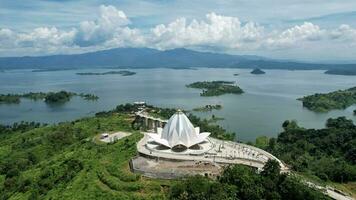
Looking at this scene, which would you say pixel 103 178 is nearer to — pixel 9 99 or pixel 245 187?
pixel 245 187

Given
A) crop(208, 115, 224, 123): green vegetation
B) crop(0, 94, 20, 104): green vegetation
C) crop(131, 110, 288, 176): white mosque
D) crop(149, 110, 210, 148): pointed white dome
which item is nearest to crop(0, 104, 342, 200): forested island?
crop(131, 110, 288, 176): white mosque

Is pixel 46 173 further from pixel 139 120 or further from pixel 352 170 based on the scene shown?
→ pixel 352 170

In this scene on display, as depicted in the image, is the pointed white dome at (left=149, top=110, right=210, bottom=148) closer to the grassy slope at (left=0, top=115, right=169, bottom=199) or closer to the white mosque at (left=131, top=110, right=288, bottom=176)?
the white mosque at (left=131, top=110, right=288, bottom=176)

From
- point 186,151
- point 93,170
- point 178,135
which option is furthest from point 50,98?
point 186,151

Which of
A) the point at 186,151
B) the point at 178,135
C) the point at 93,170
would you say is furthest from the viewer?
the point at 178,135

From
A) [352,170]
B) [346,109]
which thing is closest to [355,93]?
[346,109]

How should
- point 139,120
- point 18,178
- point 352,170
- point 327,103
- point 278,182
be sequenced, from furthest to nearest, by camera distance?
point 327,103, point 139,120, point 18,178, point 352,170, point 278,182
